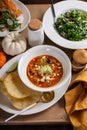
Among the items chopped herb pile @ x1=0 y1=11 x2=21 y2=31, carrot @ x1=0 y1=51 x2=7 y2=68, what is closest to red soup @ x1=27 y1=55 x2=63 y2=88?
carrot @ x1=0 y1=51 x2=7 y2=68

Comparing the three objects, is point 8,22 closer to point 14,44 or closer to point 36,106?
point 14,44

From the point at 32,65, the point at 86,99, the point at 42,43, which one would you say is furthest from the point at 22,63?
the point at 86,99

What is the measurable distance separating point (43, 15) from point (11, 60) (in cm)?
34

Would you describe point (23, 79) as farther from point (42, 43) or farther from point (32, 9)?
point (32, 9)

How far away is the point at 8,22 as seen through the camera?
152cm

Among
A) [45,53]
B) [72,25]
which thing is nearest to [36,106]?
[45,53]

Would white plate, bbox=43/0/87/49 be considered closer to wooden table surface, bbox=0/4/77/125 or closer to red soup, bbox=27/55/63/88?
red soup, bbox=27/55/63/88

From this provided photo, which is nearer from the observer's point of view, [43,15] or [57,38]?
[57,38]

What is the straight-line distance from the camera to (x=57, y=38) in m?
1.48

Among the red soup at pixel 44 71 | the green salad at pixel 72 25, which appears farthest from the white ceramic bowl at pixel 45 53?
the green salad at pixel 72 25

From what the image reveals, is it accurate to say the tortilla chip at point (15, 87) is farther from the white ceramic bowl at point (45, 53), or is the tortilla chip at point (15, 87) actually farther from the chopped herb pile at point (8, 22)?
the chopped herb pile at point (8, 22)

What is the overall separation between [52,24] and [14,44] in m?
0.25

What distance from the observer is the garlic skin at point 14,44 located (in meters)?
1.41

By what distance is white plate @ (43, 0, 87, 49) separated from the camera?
1.46m
